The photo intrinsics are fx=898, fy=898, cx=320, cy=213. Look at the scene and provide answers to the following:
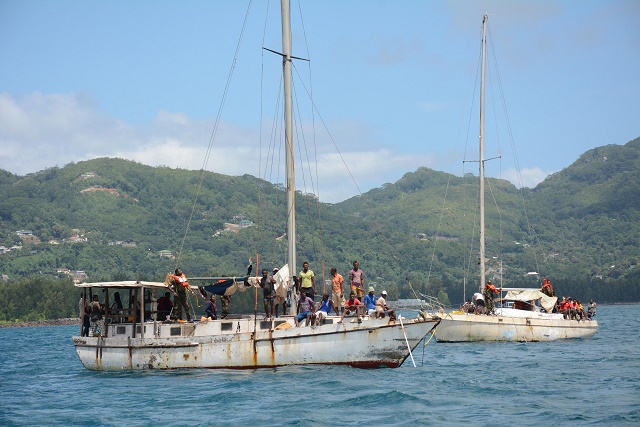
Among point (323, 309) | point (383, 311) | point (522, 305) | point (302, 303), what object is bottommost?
point (383, 311)

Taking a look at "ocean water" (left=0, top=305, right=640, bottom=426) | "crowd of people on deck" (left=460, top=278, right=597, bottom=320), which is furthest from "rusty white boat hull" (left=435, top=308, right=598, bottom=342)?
"ocean water" (left=0, top=305, right=640, bottom=426)

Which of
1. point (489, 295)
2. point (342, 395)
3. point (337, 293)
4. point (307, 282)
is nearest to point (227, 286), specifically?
point (307, 282)

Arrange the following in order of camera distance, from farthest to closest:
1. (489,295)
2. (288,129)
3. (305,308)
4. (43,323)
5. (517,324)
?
(43,323)
(489,295)
(517,324)
(288,129)
(305,308)

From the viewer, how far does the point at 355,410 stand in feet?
88.4

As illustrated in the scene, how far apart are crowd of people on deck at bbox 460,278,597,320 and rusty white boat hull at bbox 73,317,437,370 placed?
61.0ft

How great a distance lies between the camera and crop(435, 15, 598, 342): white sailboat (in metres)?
51.2

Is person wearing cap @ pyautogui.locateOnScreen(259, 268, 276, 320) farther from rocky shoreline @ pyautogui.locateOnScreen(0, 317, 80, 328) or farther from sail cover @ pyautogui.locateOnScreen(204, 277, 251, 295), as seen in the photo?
rocky shoreline @ pyautogui.locateOnScreen(0, 317, 80, 328)

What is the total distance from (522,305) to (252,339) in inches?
1056

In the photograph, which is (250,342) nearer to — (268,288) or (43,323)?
(268,288)

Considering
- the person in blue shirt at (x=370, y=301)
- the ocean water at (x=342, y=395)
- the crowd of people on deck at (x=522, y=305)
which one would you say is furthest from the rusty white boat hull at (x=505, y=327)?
the person in blue shirt at (x=370, y=301)

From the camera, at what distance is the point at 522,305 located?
184 ft

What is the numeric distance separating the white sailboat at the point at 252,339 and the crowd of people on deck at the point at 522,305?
61.1 feet

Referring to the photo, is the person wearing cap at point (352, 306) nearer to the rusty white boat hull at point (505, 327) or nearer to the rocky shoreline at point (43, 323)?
the rusty white boat hull at point (505, 327)

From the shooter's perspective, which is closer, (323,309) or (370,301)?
(323,309)
